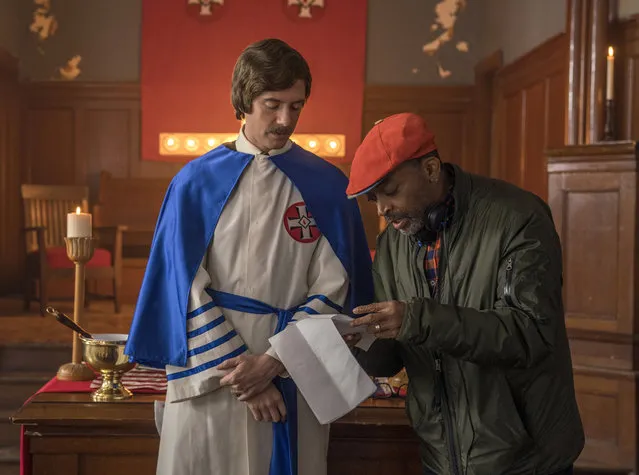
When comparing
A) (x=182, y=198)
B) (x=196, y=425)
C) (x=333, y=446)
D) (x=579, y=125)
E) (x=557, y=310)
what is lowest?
(x=333, y=446)

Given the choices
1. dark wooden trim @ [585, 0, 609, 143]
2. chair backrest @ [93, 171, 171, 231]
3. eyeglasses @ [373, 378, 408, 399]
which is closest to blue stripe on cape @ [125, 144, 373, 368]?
eyeglasses @ [373, 378, 408, 399]

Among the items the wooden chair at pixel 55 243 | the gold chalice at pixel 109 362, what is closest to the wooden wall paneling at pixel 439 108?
the wooden chair at pixel 55 243

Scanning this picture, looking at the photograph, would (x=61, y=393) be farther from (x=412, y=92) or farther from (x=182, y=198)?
(x=412, y=92)

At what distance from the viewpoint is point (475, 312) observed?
1.54 m

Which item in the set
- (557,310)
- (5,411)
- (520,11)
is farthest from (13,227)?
(557,310)

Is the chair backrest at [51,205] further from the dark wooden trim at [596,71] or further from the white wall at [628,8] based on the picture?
the white wall at [628,8]

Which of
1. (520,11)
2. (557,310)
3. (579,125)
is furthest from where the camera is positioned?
(520,11)

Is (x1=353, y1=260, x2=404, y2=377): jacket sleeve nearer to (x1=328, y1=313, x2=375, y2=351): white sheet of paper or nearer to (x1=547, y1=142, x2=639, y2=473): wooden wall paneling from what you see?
(x1=328, y1=313, x2=375, y2=351): white sheet of paper

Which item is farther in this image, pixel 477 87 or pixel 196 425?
pixel 477 87

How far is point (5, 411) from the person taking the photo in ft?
15.1

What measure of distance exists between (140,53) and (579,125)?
4.45 meters

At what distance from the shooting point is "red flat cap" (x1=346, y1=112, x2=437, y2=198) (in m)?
1.59

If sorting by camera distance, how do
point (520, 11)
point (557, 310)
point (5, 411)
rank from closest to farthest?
point (557, 310) < point (5, 411) < point (520, 11)

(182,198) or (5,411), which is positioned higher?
(182,198)
